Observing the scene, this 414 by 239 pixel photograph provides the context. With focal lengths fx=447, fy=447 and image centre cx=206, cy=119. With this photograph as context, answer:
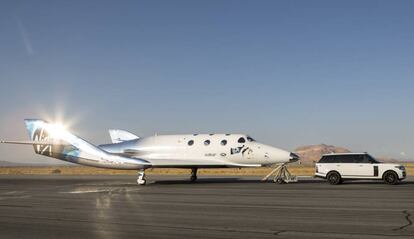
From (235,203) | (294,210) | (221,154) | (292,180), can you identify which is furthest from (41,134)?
(294,210)

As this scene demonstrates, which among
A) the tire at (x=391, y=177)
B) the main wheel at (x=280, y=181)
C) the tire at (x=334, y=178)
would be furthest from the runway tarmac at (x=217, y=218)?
the main wheel at (x=280, y=181)

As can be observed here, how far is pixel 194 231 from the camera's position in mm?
10344

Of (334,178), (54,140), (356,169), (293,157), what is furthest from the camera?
(54,140)

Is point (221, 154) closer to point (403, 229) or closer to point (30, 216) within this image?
point (30, 216)

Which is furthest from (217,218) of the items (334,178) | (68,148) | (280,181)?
(68,148)

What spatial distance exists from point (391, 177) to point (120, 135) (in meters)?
20.1

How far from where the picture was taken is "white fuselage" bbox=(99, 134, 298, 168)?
1119 inches

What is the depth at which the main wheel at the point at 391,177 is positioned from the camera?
84.0 ft

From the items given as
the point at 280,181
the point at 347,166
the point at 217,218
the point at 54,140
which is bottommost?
the point at 217,218

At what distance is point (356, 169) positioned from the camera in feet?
85.6

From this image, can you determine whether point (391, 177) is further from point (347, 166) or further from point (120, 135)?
point (120, 135)

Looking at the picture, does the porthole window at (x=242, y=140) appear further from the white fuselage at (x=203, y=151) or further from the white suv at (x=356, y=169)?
the white suv at (x=356, y=169)

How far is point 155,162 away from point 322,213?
17.9 metres

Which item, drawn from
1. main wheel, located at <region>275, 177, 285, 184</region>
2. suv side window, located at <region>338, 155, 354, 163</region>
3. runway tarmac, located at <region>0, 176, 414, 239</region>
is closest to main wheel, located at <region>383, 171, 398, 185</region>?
suv side window, located at <region>338, 155, 354, 163</region>
